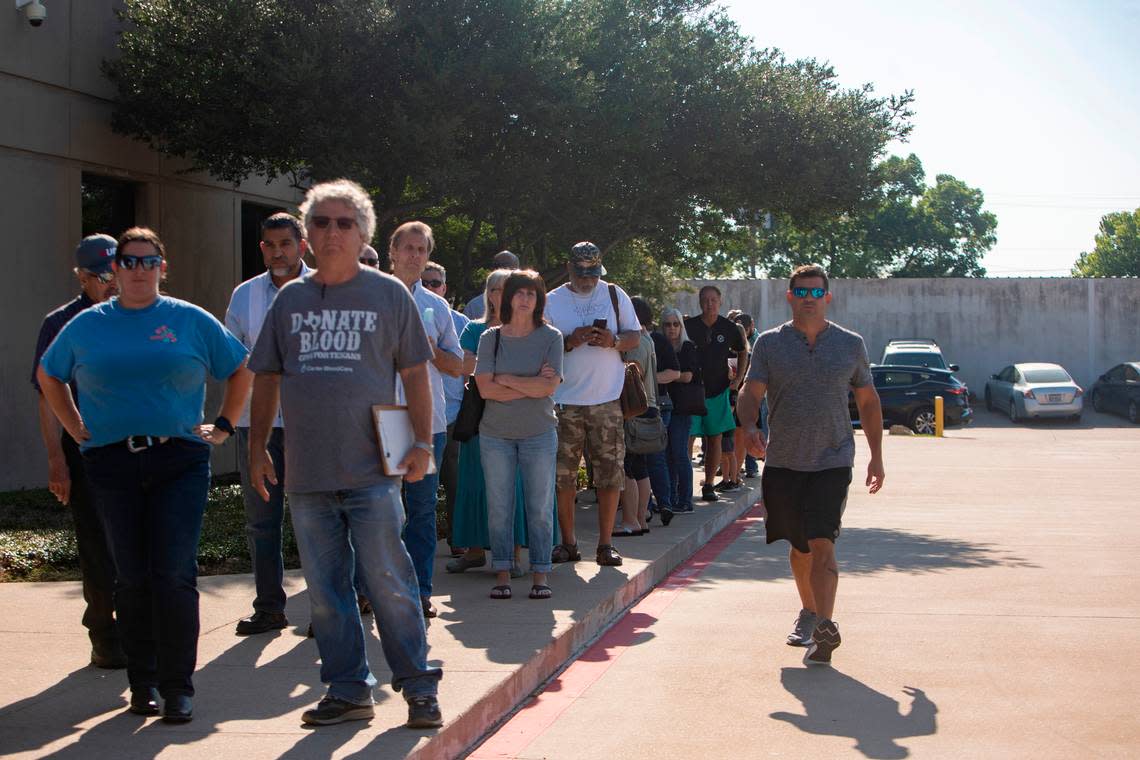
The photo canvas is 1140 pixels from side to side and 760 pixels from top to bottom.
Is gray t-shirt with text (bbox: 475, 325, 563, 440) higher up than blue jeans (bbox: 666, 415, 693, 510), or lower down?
higher up

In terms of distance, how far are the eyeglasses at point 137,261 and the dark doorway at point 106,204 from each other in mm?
10240

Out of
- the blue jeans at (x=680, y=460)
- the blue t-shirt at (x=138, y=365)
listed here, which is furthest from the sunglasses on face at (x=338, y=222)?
the blue jeans at (x=680, y=460)

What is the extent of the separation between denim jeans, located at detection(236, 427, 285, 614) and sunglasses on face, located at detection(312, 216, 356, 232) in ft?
5.89

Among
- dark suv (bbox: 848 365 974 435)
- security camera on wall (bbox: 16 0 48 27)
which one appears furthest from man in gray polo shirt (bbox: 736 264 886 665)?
dark suv (bbox: 848 365 974 435)

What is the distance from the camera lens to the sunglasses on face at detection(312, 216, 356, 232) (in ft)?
16.0

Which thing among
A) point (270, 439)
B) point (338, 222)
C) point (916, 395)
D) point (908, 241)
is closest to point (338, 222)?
point (338, 222)

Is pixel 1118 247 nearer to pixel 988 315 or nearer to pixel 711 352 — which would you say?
pixel 988 315

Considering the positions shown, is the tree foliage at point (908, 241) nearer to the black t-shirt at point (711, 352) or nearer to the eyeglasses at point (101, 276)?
the black t-shirt at point (711, 352)

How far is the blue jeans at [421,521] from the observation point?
6.84m

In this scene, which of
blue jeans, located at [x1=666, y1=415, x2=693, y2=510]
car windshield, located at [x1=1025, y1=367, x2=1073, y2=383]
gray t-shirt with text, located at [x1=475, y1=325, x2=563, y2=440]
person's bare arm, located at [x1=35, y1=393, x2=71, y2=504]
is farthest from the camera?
car windshield, located at [x1=1025, y1=367, x2=1073, y2=383]

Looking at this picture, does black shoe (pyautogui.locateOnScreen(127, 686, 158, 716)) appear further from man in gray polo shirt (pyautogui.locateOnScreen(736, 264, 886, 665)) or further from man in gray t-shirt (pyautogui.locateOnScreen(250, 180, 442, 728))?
man in gray polo shirt (pyautogui.locateOnScreen(736, 264, 886, 665))

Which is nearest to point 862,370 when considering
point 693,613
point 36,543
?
point 693,613

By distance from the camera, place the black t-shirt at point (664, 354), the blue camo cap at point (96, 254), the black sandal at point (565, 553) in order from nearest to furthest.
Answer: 1. the blue camo cap at point (96, 254)
2. the black sandal at point (565, 553)
3. the black t-shirt at point (664, 354)

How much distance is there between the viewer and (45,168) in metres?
14.3
